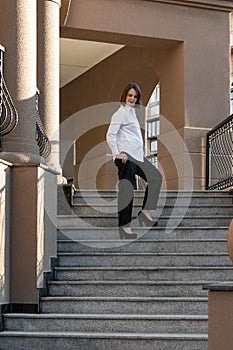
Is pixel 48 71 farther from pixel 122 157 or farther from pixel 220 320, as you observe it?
pixel 220 320

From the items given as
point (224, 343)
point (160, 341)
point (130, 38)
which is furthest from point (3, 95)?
point (130, 38)

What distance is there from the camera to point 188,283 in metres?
7.06

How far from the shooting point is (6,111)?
7207mm

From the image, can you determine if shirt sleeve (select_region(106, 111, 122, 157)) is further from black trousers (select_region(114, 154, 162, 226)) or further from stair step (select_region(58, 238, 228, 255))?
stair step (select_region(58, 238, 228, 255))

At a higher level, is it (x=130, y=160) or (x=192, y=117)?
(x=192, y=117)

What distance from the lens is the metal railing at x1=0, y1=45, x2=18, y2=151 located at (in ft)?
23.6

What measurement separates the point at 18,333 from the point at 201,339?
1.56 m

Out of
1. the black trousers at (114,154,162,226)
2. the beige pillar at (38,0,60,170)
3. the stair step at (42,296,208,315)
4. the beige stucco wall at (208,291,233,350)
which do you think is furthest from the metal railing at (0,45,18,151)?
the beige stucco wall at (208,291,233,350)

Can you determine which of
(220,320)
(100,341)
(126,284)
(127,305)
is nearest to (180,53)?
(126,284)

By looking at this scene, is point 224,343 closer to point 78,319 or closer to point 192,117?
point 78,319

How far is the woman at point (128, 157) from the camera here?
8.05m

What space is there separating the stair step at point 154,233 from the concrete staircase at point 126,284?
0.01 m

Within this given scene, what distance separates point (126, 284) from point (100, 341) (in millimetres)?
894

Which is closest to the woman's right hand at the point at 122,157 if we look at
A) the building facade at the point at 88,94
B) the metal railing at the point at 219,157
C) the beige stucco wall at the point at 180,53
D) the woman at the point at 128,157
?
the woman at the point at 128,157
